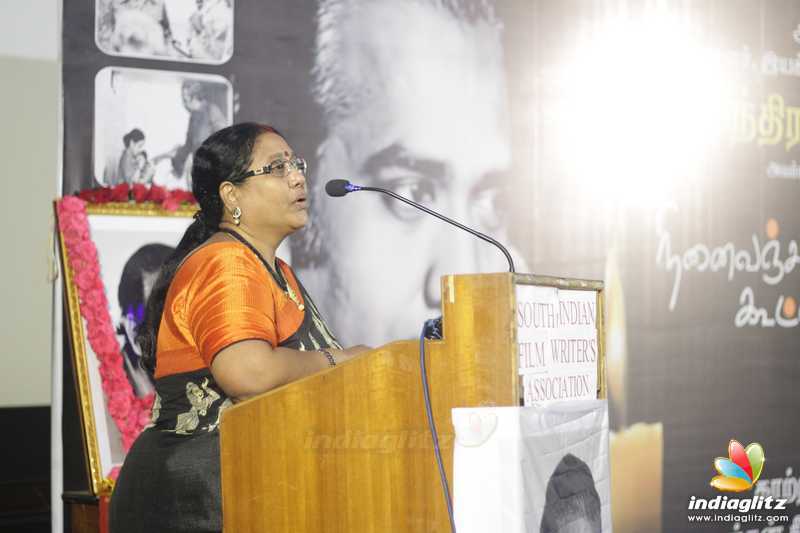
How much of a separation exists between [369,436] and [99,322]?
1.69 m

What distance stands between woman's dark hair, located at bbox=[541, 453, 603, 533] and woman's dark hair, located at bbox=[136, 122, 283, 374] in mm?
937

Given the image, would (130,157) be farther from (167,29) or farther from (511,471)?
(511,471)

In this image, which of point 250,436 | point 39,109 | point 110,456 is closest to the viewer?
point 250,436

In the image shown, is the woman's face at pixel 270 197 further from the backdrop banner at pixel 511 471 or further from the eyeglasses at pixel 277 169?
the backdrop banner at pixel 511 471

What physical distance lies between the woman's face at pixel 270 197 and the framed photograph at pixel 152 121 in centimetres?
119

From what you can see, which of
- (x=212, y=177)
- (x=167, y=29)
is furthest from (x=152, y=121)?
(x=212, y=177)

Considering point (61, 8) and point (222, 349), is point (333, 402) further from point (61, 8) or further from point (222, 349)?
point (61, 8)

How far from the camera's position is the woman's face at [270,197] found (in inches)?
86.0

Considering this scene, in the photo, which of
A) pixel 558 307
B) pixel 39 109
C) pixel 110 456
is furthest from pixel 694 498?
pixel 39 109

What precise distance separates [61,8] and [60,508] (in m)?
1.62

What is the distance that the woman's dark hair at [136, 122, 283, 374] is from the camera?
2.15 m

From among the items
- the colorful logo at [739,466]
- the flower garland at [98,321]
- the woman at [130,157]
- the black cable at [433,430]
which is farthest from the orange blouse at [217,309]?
the colorful logo at [739,466]

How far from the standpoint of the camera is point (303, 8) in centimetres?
364

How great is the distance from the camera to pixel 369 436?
Result: 1.64 meters
